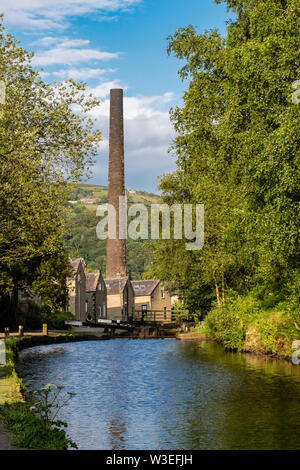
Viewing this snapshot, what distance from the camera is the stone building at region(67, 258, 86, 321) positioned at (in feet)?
248

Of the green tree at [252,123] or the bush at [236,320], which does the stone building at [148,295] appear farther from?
the green tree at [252,123]

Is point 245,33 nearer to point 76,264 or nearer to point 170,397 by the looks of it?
point 170,397

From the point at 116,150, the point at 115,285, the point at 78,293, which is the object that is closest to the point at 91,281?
the point at 115,285

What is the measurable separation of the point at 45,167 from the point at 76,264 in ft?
170

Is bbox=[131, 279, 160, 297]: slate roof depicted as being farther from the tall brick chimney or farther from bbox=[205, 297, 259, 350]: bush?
bbox=[205, 297, 259, 350]: bush

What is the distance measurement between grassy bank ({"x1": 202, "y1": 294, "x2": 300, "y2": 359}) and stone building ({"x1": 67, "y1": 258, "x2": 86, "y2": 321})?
123 ft

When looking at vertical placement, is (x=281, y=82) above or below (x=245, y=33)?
below

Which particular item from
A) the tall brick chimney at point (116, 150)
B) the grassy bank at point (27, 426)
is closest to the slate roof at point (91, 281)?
the tall brick chimney at point (116, 150)

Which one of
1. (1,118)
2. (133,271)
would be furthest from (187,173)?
(133,271)

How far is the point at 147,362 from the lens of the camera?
32500 millimetres

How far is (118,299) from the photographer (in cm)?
9394

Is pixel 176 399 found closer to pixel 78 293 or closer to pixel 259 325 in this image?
pixel 259 325

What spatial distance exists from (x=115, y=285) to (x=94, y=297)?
23.4ft

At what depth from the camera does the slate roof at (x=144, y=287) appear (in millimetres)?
107500
